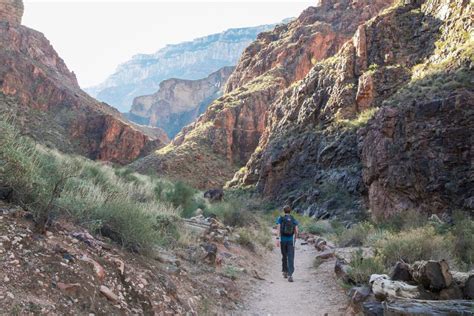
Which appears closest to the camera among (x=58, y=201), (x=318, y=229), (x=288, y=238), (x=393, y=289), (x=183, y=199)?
(x=393, y=289)

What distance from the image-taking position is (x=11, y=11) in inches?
2692

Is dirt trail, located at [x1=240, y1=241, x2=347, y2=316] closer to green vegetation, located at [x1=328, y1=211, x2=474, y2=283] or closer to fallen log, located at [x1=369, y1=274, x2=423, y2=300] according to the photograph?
green vegetation, located at [x1=328, y1=211, x2=474, y2=283]

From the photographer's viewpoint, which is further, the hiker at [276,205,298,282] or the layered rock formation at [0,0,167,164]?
the layered rock formation at [0,0,167,164]

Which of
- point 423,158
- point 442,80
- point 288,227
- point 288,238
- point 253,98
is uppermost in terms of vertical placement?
point 253,98

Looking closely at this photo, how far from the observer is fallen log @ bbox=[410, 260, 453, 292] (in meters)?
5.16

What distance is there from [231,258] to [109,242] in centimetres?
485

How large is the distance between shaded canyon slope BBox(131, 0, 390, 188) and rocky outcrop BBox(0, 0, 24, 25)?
35.7 metres

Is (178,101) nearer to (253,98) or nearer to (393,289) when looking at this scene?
(253,98)

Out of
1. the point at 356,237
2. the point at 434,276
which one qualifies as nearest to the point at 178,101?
the point at 356,237

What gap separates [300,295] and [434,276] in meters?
3.55

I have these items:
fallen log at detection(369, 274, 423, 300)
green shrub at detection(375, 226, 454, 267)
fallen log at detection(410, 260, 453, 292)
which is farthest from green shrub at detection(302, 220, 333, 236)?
fallen log at detection(410, 260, 453, 292)

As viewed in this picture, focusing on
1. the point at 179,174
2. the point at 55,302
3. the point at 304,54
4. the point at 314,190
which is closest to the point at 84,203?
the point at 55,302

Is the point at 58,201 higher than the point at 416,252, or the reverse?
the point at 58,201

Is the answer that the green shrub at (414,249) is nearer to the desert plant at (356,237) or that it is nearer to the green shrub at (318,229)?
the desert plant at (356,237)
